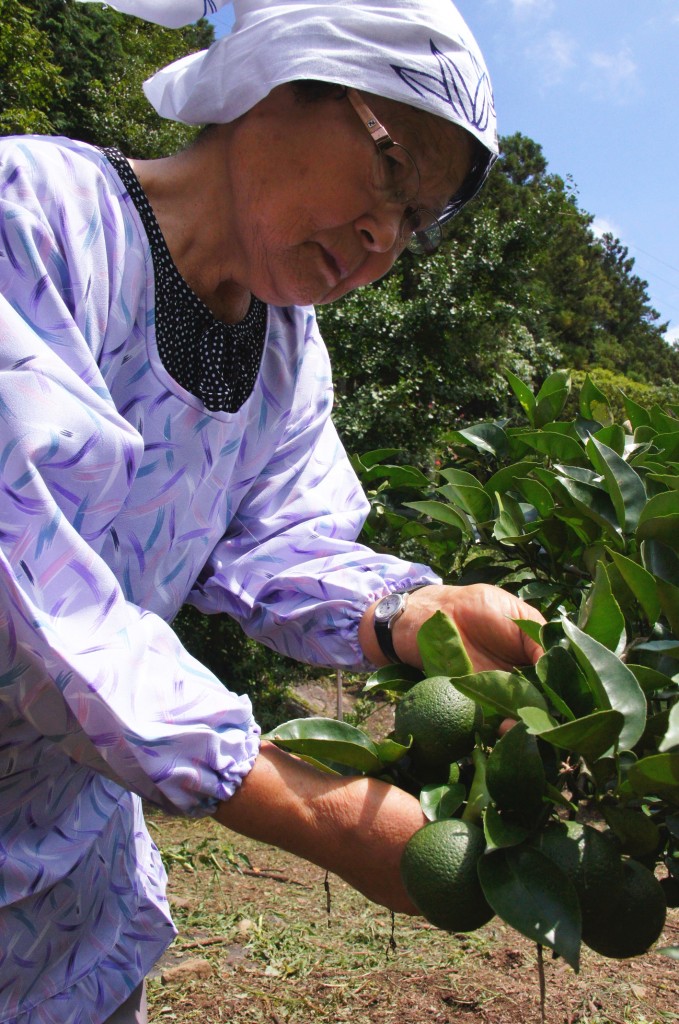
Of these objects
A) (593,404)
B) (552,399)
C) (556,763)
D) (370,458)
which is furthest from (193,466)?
(370,458)

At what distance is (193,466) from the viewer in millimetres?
1426

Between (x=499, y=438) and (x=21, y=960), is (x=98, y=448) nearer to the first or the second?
(x=21, y=960)

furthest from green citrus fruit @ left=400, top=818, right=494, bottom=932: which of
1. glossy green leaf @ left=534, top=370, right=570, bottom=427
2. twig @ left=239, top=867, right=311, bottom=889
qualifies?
twig @ left=239, top=867, right=311, bottom=889

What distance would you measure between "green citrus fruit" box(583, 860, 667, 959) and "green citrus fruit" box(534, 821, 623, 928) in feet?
0.04

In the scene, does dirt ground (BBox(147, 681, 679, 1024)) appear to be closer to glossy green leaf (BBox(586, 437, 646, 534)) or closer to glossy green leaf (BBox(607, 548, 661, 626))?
glossy green leaf (BBox(586, 437, 646, 534))

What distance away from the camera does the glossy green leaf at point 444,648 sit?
1119mm

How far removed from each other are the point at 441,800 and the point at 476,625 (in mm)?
367

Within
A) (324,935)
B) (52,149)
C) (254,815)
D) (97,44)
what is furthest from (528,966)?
(97,44)

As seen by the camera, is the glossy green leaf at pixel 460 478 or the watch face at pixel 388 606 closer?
the watch face at pixel 388 606

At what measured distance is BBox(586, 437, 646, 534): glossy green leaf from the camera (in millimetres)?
1456

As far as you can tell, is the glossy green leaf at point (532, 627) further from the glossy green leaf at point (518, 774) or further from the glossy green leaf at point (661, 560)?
the glossy green leaf at point (661, 560)

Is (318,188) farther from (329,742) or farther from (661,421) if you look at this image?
(661,421)

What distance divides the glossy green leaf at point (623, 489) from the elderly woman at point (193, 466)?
0.98ft

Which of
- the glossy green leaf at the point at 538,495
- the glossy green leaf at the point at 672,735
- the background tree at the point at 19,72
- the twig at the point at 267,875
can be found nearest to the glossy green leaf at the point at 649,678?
the glossy green leaf at the point at 672,735
